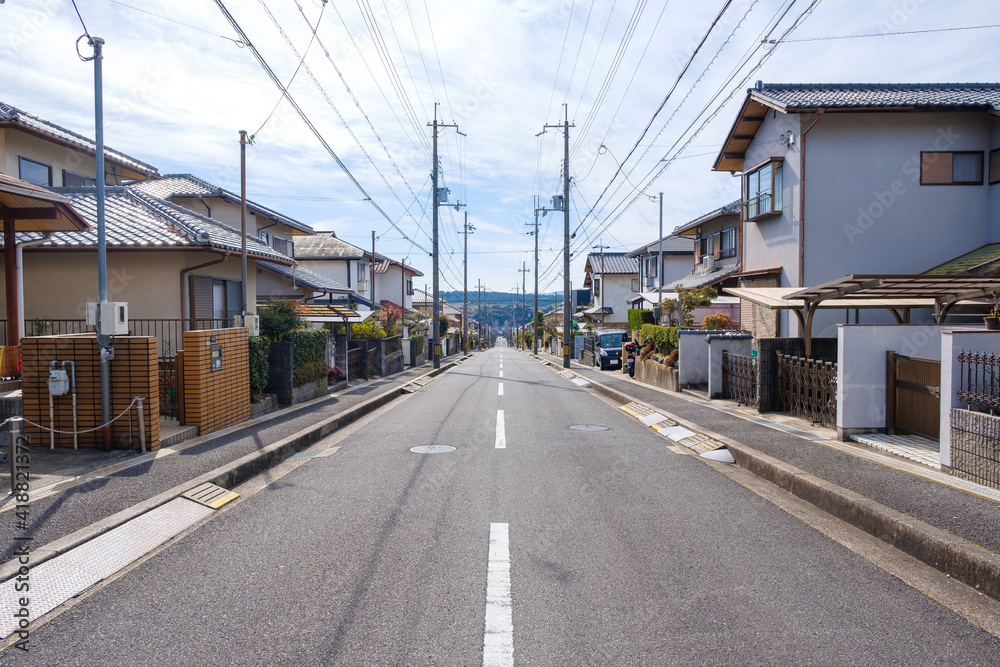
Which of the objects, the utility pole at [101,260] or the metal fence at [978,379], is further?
the utility pole at [101,260]

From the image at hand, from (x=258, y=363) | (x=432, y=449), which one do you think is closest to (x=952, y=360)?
(x=432, y=449)

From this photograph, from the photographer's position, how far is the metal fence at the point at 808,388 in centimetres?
1030

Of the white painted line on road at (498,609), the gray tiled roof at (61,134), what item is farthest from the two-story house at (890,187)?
the gray tiled roof at (61,134)

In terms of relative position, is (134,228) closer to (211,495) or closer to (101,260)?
(101,260)

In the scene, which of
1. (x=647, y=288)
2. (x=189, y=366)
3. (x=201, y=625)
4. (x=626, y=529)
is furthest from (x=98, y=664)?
(x=647, y=288)

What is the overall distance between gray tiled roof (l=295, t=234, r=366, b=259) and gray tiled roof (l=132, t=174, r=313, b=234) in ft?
40.7

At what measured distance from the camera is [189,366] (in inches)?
378

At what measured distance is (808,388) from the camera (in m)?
11.1

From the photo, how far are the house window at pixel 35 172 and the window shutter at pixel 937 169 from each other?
2373cm

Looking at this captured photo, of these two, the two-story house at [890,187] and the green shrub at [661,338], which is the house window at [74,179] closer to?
the green shrub at [661,338]

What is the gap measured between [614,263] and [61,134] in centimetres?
4646

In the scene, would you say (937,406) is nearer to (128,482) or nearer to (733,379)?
(733,379)

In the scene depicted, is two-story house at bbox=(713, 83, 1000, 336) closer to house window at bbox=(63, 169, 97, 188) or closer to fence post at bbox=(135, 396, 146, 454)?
fence post at bbox=(135, 396, 146, 454)

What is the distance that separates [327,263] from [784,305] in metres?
33.3
